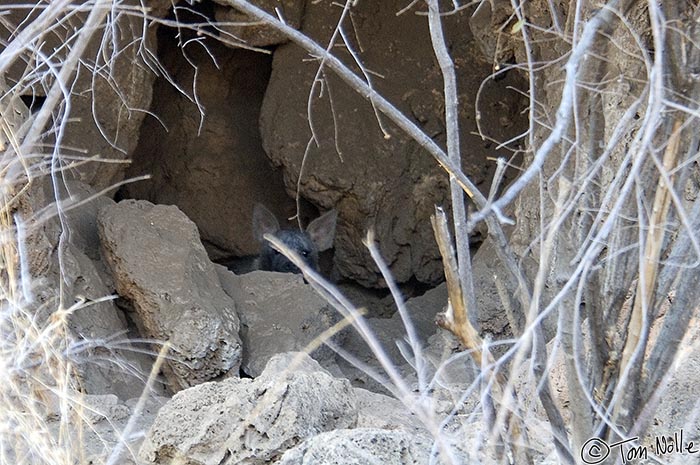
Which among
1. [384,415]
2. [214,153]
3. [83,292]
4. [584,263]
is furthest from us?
[214,153]

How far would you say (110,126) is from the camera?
704 centimetres

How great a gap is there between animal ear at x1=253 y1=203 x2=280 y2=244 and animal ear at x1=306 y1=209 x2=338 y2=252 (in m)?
0.39

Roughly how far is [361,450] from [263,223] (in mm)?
5877

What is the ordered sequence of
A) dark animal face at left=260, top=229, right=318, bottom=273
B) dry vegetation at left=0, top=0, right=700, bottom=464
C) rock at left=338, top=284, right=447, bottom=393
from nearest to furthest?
dry vegetation at left=0, top=0, right=700, bottom=464 → rock at left=338, top=284, right=447, bottom=393 → dark animal face at left=260, top=229, right=318, bottom=273

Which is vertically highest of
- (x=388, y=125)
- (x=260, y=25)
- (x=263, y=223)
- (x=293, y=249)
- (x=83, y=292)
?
(x=260, y=25)

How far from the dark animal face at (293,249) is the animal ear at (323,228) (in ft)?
0.20

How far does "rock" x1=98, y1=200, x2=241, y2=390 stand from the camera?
563cm

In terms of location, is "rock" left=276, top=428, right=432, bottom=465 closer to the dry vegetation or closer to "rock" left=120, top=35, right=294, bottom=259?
the dry vegetation

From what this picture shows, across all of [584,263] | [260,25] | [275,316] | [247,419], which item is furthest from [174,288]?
[584,263]

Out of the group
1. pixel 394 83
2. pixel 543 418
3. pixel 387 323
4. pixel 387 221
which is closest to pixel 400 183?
pixel 387 221

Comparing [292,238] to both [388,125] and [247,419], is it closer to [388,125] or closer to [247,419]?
[388,125]

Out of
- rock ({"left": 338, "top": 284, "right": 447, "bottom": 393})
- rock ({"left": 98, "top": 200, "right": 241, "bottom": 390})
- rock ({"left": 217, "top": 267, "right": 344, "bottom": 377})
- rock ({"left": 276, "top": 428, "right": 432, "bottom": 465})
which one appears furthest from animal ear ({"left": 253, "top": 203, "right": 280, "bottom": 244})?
rock ({"left": 276, "top": 428, "right": 432, "bottom": 465})

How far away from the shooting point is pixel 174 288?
5.86m

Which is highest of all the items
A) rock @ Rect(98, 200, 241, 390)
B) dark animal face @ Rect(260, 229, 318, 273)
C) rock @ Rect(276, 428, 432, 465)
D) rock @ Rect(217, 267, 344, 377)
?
rock @ Rect(276, 428, 432, 465)
